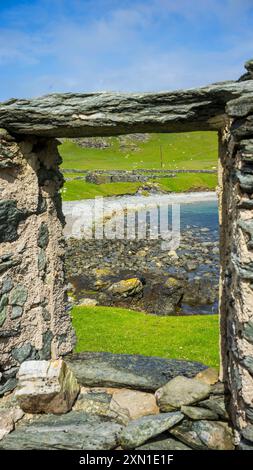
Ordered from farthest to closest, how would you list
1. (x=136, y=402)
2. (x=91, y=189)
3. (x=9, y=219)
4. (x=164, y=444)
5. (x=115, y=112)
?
(x=91, y=189)
(x=9, y=219)
(x=136, y=402)
(x=115, y=112)
(x=164, y=444)

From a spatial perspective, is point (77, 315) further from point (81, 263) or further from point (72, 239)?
point (72, 239)

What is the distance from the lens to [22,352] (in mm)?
9648

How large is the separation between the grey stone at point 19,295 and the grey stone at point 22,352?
3.11 ft

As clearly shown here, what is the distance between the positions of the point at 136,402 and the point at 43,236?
417 cm

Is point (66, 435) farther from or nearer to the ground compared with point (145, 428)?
nearer to the ground

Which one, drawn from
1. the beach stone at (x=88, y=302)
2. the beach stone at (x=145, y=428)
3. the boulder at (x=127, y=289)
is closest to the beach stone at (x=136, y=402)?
the beach stone at (x=145, y=428)

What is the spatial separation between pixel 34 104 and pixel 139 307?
17.2 metres

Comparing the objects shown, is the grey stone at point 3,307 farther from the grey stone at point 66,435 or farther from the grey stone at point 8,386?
the grey stone at point 66,435

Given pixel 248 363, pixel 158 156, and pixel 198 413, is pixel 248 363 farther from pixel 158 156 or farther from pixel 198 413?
pixel 158 156

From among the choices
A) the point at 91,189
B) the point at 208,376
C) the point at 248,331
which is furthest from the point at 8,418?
the point at 91,189

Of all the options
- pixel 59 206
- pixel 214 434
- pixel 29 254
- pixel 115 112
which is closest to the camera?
pixel 214 434

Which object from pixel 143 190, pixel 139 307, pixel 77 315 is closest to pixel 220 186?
pixel 77 315

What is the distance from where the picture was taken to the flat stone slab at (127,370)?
31.8 ft

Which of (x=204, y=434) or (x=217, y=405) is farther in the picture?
(x=217, y=405)
